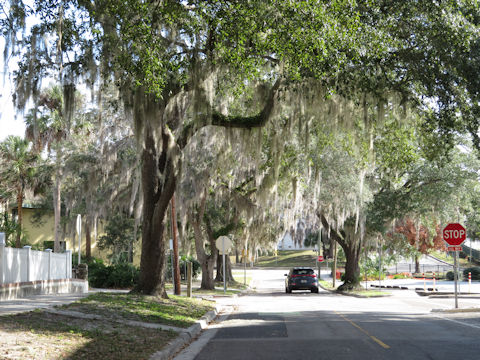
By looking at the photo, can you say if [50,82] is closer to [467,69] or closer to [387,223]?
[467,69]

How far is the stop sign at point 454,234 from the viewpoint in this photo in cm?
2127

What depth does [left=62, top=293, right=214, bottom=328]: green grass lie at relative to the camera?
13.8 metres

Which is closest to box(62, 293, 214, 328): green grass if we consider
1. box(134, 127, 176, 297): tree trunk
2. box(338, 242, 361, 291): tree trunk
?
box(134, 127, 176, 297): tree trunk

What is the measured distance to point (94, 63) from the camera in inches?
534

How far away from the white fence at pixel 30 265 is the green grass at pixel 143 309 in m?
2.97

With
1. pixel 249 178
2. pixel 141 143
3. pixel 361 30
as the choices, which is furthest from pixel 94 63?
pixel 249 178

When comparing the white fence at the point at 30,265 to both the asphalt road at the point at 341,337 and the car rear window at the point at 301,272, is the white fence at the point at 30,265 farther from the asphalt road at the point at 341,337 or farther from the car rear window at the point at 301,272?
the car rear window at the point at 301,272

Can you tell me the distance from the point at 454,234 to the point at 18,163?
27.3 meters

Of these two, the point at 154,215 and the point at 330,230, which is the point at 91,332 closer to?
the point at 154,215

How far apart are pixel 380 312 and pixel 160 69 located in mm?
10861

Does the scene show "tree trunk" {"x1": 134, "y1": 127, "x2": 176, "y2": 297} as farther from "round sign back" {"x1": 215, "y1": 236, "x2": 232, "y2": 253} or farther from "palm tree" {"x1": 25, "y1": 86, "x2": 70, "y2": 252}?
"palm tree" {"x1": 25, "y1": 86, "x2": 70, "y2": 252}

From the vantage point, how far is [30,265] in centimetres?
2009

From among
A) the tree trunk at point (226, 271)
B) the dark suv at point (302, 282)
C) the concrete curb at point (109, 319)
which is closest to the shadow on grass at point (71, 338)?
the concrete curb at point (109, 319)

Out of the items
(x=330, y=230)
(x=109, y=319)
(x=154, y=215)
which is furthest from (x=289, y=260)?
(x=109, y=319)
